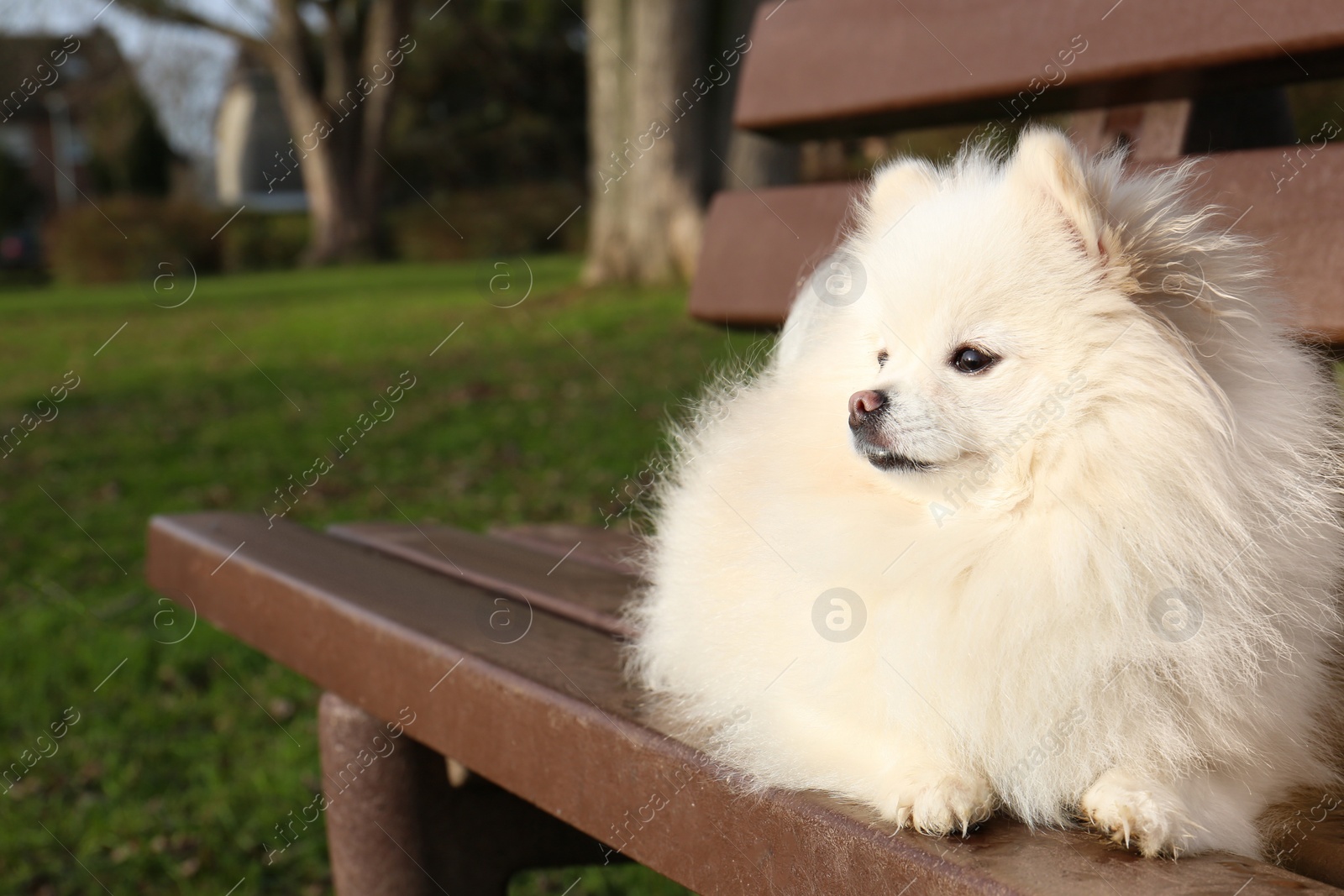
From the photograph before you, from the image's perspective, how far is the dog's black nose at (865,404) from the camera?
1571 millimetres

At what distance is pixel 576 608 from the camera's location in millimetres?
2314

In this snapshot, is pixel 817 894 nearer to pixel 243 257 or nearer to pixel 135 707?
pixel 135 707

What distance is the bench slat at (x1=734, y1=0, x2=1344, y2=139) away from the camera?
2158 millimetres

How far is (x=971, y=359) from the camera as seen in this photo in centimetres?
157

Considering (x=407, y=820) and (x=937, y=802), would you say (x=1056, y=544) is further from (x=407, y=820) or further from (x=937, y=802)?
(x=407, y=820)

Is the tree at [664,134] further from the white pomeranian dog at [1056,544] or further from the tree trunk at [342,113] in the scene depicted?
the white pomeranian dog at [1056,544]

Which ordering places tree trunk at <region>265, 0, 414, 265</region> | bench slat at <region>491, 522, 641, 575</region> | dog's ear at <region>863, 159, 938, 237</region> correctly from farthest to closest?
tree trunk at <region>265, 0, 414, 265</region>
bench slat at <region>491, 522, 641, 575</region>
dog's ear at <region>863, 159, 938, 237</region>

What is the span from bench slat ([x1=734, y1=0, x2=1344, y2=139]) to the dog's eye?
1030 millimetres

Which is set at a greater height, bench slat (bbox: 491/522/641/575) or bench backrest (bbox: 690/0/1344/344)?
bench backrest (bbox: 690/0/1344/344)

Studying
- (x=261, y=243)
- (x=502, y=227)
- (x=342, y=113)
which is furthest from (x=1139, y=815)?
(x=261, y=243)

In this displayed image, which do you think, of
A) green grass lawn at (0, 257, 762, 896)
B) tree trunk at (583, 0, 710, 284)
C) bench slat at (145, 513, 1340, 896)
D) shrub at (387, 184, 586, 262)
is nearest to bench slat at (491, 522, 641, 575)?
bench slat at (145, 513, 1340, 896)

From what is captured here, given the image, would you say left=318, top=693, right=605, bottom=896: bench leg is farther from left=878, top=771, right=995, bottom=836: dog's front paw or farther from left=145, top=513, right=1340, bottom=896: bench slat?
left=878, top=771, right=995, bottom=836: dog's front paw

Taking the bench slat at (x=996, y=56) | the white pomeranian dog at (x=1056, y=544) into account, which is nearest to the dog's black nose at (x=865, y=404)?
the white pomeranian dog at (x=1056, y=544)

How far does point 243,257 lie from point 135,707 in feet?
81.1
